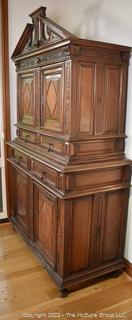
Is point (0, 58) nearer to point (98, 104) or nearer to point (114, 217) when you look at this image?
point (98, 104)

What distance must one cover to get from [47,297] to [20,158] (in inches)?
48.6

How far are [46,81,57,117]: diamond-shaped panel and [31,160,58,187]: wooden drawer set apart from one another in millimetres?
413

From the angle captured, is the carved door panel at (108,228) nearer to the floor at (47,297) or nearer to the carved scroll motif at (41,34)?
the floor at (47,297)

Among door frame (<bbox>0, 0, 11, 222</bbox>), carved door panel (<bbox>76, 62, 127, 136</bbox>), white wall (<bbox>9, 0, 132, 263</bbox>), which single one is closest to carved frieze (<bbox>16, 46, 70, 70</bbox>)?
carved door panel (<bbox>76, 62, 127, 136</bbox>)

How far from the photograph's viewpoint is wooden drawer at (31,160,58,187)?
2027mm

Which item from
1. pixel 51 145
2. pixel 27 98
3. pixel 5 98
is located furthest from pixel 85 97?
pixel 5 98

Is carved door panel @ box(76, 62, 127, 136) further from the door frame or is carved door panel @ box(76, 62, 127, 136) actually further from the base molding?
the door frame

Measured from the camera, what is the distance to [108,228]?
2.20 meters

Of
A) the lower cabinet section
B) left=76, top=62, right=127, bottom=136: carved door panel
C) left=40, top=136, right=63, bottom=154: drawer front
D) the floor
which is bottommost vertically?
the floor

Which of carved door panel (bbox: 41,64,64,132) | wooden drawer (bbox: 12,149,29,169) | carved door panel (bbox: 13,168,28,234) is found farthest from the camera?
carved door panel (bbox: 13,168,28,234)

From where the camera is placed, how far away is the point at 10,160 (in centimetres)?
295

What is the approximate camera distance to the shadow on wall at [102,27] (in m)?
2.08

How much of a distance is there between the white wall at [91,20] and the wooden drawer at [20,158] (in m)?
0.45

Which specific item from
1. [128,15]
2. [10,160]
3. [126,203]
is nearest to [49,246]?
[126,203]
